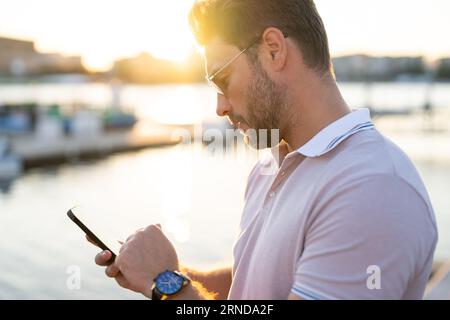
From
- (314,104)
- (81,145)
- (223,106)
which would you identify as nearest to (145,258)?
(223,106)

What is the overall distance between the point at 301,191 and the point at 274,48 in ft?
1.11

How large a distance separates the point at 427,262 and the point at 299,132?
1.37 feet

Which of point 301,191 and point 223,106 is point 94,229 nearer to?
→ point 223,106

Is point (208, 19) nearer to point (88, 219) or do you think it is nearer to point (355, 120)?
point (355, 120)

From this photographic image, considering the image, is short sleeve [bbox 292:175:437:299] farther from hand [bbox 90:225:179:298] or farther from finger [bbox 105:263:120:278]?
finger [bbox 105:263:120:278]

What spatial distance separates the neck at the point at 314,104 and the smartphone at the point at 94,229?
0.56 m

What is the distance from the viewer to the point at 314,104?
154 cm

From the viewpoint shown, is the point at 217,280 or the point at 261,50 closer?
the point at 261,50

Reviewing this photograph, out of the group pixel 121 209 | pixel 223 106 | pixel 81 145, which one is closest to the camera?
pixel 223 106

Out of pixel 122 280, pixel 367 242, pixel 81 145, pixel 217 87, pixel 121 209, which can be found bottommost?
pixel 121 209

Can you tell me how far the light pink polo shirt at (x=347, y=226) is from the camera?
128 centimetres

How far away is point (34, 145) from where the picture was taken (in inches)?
876

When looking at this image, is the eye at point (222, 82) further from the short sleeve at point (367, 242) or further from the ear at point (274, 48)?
the short sleeve at point (367, 242)

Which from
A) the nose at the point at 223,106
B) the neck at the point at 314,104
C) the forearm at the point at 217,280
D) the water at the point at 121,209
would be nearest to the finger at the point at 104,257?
the forearm at the point at 217,280
